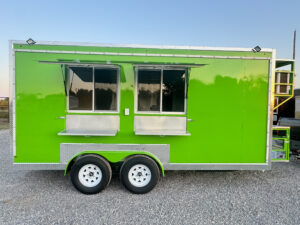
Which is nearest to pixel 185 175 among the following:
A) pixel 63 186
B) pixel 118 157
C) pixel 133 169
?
pixel 133 169

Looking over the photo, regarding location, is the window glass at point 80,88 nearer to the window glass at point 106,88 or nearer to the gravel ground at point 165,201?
the window glass at point 106,88

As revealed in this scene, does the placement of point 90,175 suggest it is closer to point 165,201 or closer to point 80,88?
point 165,201

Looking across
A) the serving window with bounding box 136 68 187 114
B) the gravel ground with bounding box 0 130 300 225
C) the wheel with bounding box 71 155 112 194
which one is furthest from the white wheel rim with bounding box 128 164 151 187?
the serving window with bounding box 136 68 187 114

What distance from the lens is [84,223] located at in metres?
2.61

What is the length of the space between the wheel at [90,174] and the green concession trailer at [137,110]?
0.02 meters

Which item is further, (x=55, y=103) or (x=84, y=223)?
(x=55, y=103)

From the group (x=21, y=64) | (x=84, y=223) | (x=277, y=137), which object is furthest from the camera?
(x=277, y=137)

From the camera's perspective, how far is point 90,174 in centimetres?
344

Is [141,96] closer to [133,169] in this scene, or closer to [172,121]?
[172,121]

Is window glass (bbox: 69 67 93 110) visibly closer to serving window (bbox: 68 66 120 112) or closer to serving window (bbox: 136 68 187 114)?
serving window (bbox: 68 66 120 112)

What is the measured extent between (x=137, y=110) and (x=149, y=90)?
1.57 ft

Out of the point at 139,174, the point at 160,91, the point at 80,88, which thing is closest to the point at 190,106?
the point at 160,91

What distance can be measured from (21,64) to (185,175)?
4307mm

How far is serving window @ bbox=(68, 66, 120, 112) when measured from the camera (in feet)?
11.4
